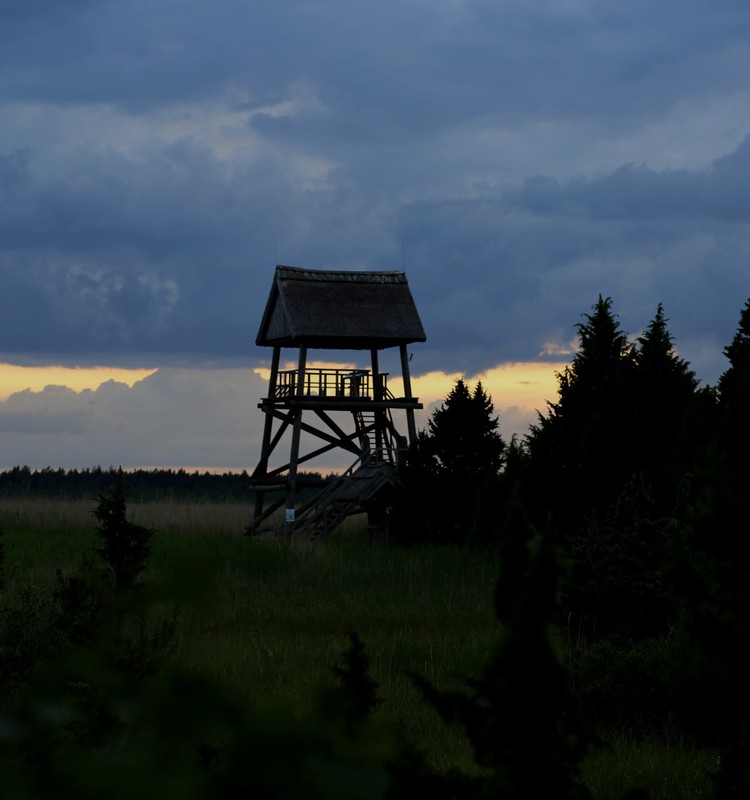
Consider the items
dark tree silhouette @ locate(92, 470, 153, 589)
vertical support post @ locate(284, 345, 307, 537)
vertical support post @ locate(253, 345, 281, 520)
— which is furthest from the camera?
vertical support post @ locate(253, 345, 281, 520)

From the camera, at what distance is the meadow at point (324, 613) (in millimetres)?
9836

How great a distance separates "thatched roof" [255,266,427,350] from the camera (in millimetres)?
33781

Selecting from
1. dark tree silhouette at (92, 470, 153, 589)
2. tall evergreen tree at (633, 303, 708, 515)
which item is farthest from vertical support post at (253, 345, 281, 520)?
dark tree silhouette at (92, 470, 153, 589)

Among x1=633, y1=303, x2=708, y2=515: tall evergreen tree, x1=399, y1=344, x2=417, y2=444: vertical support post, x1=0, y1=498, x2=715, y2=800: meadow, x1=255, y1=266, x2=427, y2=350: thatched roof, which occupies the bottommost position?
x1=0, y1=498, x2=715, y2=800: meadow

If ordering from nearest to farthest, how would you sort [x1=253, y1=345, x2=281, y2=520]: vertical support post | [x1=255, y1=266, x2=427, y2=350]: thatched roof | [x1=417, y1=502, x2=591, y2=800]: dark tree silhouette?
[x1=417, y1=502, x2=591, y2=800]: dark tree silhouette
[x1=255, y1=266, x2=427, y2=350]: thatched roof
[x1=253, y1=345, x2=281, y2=520]: vertical support post

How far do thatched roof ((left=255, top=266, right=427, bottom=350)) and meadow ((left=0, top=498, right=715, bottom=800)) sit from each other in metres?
6.01

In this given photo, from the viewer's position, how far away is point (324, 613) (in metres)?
19.5

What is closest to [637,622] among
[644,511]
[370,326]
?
[644,511]

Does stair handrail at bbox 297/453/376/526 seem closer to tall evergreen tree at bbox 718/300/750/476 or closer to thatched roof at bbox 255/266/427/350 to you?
thatched roof at bbox 255/266/427/350

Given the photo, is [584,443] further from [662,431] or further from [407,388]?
[407,388]

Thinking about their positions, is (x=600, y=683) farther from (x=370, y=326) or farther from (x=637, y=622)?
(x=370, y=326)

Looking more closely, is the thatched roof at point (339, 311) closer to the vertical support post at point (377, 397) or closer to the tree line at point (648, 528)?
the vertical support post at point (377, 397)

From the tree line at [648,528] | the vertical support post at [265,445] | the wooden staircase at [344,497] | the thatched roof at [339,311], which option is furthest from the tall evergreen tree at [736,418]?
the vertical support post at [265,445]

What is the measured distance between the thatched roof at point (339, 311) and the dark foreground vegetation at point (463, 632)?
4.46m
